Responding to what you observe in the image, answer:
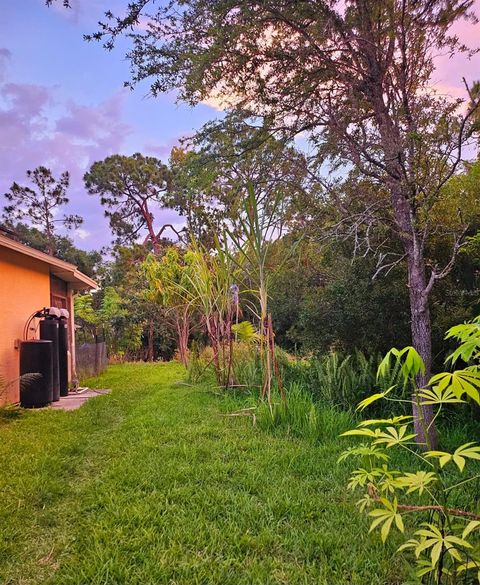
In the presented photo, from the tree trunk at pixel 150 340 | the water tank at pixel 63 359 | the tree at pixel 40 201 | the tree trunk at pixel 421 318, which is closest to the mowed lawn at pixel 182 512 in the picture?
the tree trunk at pixel 421 318

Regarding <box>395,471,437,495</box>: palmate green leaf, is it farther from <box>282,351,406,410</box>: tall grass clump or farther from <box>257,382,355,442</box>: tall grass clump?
<box>282,351,406,410</box>: tall grass clump

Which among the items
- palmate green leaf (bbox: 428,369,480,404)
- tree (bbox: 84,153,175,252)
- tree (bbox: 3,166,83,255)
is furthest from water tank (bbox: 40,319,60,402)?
tree (bbox: 3,166,83,255)

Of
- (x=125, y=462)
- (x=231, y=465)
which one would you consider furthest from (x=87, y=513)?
(x=231, y=465)

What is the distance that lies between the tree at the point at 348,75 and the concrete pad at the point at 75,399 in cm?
482

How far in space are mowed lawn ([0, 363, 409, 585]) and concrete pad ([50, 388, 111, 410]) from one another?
1.96 m

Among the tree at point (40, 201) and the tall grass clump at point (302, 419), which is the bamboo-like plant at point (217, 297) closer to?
the tall grass clump at point (302, 419)

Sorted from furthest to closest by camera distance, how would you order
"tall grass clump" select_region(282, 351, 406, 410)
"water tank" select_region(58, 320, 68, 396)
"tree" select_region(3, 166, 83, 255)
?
1. "tree" select_region(3, 166, 83, 255)
2. "water tank" select_region(58, 320, 68, 396)
3. "tall grass clump" select_region(282, 351, 406, 410)

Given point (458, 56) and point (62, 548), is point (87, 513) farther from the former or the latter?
point (458, 56)

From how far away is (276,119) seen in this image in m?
4.50

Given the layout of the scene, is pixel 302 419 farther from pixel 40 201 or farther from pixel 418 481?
pixel 40 201

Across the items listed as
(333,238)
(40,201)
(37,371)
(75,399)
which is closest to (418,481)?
(333,238)

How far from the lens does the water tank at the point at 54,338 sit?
22.5 feet

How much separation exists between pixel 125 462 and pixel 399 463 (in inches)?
88.2

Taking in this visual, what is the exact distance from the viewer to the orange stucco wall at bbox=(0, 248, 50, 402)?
20.8ft
